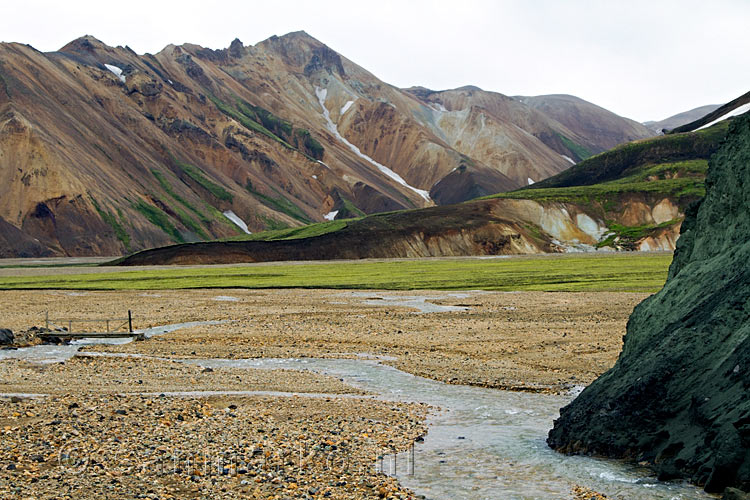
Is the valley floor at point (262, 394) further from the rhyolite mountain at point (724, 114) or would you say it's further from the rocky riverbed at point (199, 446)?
the rhyolite mountain at point (724, 114)

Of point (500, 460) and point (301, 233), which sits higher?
point (301, 233)

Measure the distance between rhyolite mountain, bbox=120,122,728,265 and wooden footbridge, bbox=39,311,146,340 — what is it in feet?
265

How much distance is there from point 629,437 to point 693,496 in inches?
84.8

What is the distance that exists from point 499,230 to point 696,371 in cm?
11350

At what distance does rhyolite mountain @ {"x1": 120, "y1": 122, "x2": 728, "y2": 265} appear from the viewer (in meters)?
122

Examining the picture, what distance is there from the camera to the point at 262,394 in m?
20.1

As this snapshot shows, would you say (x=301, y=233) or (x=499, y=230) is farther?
(x=301, y=233)

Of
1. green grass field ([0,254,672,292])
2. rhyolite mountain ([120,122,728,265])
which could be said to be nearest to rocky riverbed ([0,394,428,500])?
green grass field ([0,254,672,292])

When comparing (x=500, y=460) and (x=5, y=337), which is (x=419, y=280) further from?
(x=500, y=460)

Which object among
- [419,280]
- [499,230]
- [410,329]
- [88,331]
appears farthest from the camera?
[499,230]

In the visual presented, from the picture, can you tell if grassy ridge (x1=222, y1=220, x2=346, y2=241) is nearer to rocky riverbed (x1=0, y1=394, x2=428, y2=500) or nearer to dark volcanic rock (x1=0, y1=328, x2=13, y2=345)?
dark volcanic rock (x1=0, y1=328, x2=13, y2=345)

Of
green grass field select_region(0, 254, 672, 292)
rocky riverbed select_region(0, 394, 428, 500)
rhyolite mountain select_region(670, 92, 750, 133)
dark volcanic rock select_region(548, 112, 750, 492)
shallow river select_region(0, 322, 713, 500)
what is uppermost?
rhyolite mountain select_region(670, 92, 750, 133)

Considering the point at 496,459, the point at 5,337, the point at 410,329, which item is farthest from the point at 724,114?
the point at 496,459

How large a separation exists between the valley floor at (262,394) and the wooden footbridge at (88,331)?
1118 millimetres
